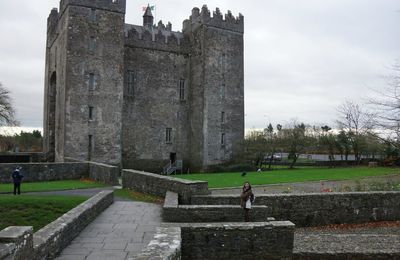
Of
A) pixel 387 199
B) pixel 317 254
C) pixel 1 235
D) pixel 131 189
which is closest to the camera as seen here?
pixel 1 235

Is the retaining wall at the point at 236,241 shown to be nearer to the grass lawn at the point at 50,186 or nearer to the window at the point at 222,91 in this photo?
the grass lawn at the point at 50,186

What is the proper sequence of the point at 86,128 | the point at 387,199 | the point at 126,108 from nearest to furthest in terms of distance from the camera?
the point at 387,199 < the point at 86,128 < the point at 126,108

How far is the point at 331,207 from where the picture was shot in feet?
50.8

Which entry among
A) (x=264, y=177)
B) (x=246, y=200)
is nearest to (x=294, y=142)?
(x=264, y=177)

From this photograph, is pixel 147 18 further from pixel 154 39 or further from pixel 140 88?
pixel 140 88

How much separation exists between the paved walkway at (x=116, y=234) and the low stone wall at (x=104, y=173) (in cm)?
720

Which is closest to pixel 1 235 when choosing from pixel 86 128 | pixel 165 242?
pixel 165 242

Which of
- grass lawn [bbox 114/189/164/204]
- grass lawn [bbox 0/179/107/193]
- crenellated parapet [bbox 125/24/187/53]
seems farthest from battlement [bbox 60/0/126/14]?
grass lawn [bbox 114/189/164/204]

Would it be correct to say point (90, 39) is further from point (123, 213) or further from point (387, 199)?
point (387, 199)

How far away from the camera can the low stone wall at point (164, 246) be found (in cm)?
587

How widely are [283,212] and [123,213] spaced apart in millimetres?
5498

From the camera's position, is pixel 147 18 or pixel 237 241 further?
pixel 147 18

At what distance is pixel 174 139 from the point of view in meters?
39.3

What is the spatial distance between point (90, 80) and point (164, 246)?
93.1ft
